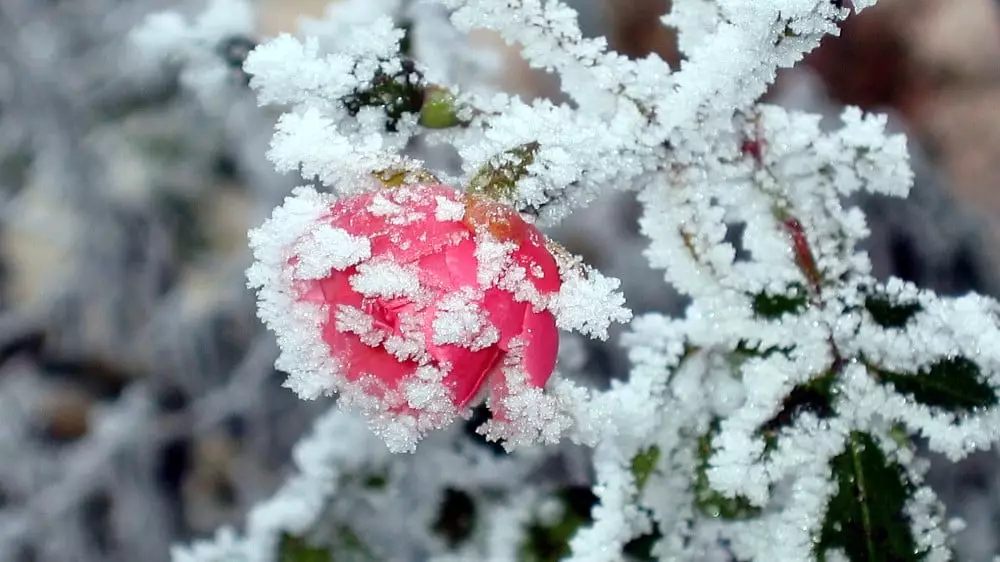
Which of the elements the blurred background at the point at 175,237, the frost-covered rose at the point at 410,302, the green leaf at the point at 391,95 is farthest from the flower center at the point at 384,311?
the blurred background at the point at 175,237

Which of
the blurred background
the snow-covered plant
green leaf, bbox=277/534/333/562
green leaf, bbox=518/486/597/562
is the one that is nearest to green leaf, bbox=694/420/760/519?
the snow-covered plant

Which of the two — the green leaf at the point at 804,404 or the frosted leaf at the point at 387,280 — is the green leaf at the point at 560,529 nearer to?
the green leaf at the point at 804,404

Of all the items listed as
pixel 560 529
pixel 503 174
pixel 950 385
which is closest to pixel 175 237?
pixel 560 529

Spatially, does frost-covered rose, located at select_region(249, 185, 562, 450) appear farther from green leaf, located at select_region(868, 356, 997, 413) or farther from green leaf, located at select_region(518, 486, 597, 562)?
green leaf, located at select_region(518, 486, 597, 562)

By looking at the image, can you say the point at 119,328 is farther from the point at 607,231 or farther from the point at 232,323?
the point at 607,231

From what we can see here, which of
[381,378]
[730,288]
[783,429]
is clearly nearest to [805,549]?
[783,429]

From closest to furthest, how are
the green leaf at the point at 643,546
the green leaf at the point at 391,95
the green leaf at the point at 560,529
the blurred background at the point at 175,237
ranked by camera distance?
the green leaf at the point at 391,95
the green leaf at the point at 643,546
the green leaf at the point at 560,529
the blurred background at the point at 175,237

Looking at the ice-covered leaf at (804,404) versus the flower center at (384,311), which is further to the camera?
the ice-covered leaf at (804,404)
